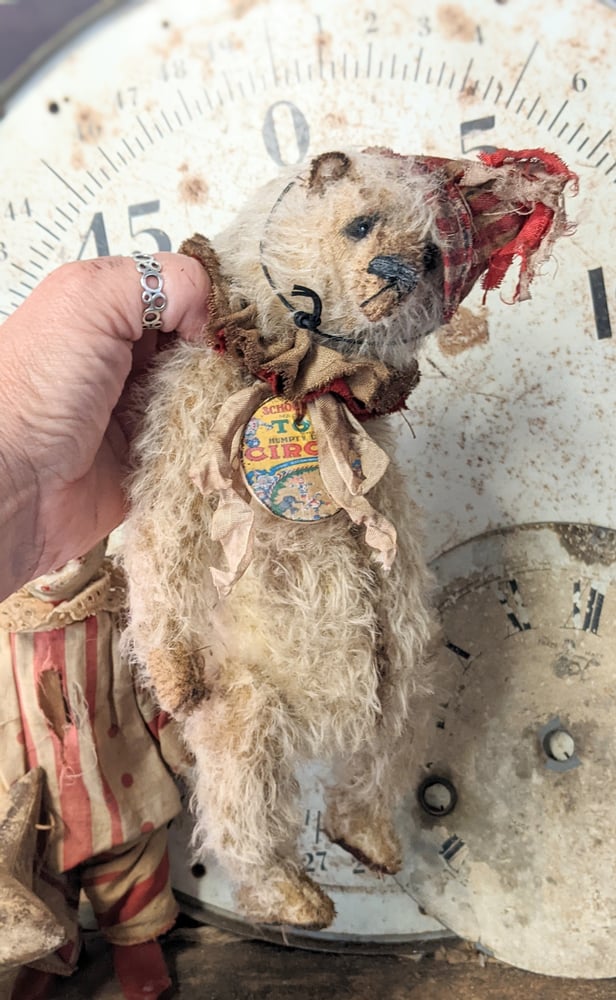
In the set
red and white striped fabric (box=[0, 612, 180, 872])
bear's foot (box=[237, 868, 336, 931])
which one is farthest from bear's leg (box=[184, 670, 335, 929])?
red and white striped fabric (box=[0, 612, 180, 872])

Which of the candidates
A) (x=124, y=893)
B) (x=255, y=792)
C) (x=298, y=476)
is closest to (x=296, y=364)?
(x=298, y=476)

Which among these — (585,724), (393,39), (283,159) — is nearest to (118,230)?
(283,159)

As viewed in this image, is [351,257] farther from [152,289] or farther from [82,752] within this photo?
[82,752]

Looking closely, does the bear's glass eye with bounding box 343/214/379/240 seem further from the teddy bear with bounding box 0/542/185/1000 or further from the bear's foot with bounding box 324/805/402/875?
the bear's foot with bounding box 324/805/402/875

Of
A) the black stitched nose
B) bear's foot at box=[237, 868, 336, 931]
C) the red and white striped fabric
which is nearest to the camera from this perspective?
the black stitched nose

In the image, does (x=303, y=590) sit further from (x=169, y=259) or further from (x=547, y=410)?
(x=547, y=410)

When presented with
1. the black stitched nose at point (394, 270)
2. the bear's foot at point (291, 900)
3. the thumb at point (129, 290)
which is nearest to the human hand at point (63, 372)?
the thumb at point (129, 290)

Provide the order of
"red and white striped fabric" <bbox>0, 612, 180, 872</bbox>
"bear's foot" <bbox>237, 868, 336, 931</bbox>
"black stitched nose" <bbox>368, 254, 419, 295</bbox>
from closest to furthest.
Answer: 1. "black stitched nose" <bbox>368, 254, 419, 295</bbox>
2. "bear's foot" <bbox>237, 868, 336, 931</bbox>
3. "red and white striped fabric" <bbox>0, 612, 180, 872</bbox>

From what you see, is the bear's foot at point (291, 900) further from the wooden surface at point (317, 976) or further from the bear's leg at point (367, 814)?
the wooden surface at point (317, 976)
